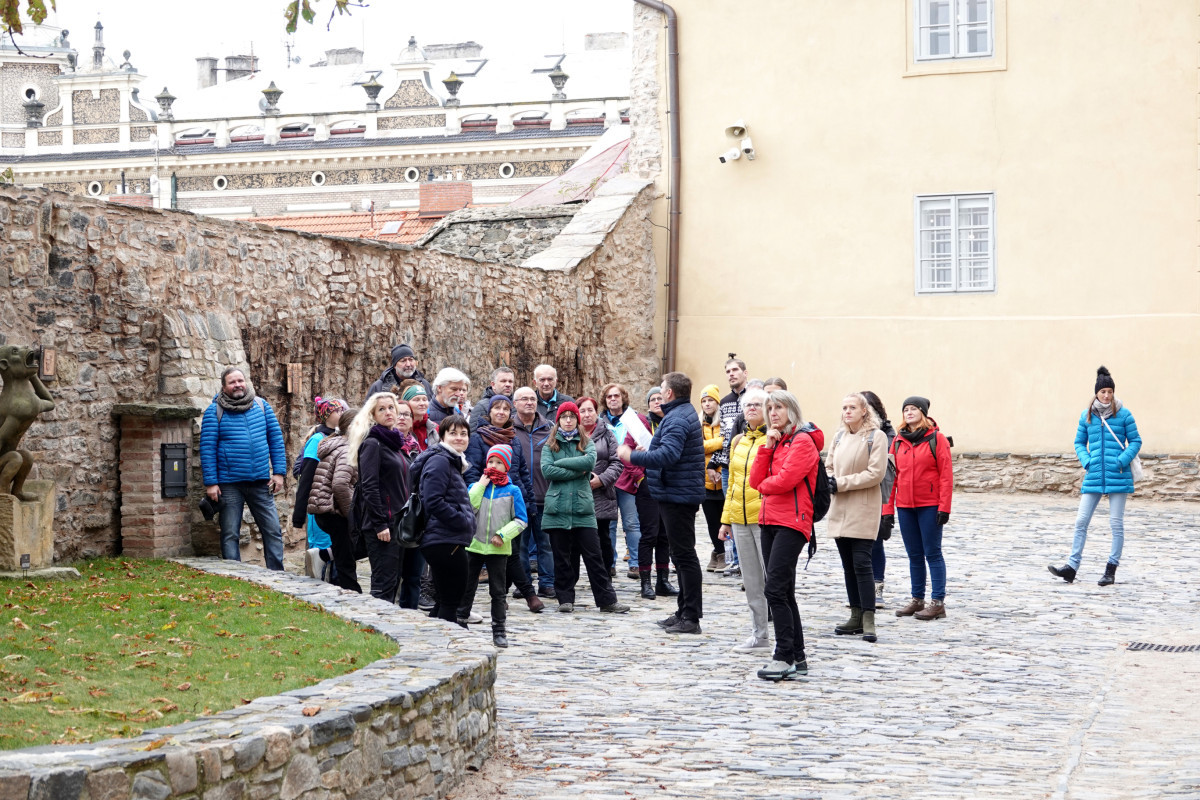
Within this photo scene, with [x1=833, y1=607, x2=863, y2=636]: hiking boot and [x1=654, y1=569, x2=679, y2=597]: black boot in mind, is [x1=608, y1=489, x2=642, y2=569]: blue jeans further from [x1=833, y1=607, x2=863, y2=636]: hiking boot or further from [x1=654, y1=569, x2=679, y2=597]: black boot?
[x1=833, y1=607, x2=863, y2=636]: hiking boot

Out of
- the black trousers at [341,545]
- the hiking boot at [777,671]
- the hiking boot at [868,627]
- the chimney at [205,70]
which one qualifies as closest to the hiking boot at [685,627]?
the hiking boot at [868,627]

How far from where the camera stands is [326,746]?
543 centimetres

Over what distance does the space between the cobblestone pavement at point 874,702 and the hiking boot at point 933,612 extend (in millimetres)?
74

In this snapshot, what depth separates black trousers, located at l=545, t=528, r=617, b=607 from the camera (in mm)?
10344

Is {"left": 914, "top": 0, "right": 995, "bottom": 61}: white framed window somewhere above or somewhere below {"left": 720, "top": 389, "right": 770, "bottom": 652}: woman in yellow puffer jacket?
above

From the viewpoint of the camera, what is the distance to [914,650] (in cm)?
929

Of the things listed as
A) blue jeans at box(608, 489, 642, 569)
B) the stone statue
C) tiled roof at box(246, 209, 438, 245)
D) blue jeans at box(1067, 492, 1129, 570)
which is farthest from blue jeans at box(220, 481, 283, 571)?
tiled roof at box(246, 209, 438, 245)

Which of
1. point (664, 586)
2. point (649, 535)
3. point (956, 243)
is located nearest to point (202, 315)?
point (649, 535)

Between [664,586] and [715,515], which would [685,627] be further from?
[715,515]

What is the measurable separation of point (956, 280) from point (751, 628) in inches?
395

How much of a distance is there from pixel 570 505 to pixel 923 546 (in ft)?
8.26

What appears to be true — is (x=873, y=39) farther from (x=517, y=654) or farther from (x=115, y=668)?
(x=115, y=668)

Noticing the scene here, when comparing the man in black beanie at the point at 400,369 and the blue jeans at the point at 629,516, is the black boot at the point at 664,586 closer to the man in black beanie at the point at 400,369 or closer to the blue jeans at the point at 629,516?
the blue jeans at the point at 629,516

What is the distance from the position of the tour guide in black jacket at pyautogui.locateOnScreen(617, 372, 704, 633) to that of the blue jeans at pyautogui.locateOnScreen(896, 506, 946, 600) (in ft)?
5.17
